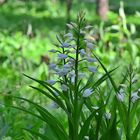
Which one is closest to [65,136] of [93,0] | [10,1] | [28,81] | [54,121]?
[54,121]

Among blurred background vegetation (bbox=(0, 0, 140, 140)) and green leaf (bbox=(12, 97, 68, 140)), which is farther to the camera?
blurred background vegetation (bbox=(0, 0, 140, 140))

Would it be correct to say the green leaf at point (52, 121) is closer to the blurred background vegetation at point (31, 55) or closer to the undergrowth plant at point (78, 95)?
the undergrowth plant at point (78, 95)

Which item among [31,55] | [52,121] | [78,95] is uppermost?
[31,55]

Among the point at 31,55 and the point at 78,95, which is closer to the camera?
the point at 78,95

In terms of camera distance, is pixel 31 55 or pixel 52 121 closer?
pixel 52 121

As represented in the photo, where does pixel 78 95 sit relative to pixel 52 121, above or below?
above

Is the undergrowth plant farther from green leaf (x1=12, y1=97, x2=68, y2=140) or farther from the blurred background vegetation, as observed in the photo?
the blurred background vegetation

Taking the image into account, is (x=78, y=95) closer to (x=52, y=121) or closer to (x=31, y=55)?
(x=52, y=121)

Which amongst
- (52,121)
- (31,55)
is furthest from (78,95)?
(31,55)

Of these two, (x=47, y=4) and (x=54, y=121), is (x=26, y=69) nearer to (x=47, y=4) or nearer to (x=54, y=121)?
(x=54, y=121)

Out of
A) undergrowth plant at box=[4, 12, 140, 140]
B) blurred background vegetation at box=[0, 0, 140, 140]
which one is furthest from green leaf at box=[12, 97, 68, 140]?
blurred background vegetation at box=[0, 0, 140, 140]

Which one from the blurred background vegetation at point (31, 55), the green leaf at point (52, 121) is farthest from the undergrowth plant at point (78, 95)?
the blurred background vegetation at point (31, 55)
